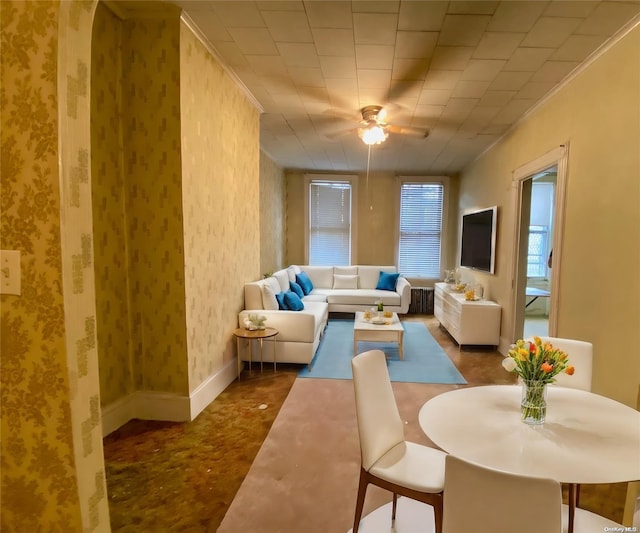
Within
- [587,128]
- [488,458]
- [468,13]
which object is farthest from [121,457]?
[587,128]

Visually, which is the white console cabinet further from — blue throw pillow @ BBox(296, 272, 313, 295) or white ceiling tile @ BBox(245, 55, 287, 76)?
white ceiling tile @ BBox(245, 55, 287, 76)

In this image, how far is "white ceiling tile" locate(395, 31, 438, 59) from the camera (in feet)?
8.04

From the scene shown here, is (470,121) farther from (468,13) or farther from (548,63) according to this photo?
(468,13)

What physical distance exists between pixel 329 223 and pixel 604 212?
519 cm

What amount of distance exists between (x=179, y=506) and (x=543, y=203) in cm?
742

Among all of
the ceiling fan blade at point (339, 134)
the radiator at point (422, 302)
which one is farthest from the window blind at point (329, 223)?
the ceiling fan blade at point (339, 134)

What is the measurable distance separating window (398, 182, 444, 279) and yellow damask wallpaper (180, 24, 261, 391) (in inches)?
162

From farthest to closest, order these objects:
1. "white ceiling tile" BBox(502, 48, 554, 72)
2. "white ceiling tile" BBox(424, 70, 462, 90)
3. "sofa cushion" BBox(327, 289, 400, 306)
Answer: "sofa cushion" BBox(327, 289, 400, 306) → "white ceiling tile" BBox(424, 70, 462, 90) → "white ceiling tile" BBox(502, 48, 554, 72)

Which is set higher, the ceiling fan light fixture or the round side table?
the ceiling fan light fixture

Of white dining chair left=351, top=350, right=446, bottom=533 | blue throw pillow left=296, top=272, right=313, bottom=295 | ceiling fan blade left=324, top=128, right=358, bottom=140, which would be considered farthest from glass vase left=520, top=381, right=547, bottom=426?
blue throw pillow left=296, top=272, right=313, bottom=295

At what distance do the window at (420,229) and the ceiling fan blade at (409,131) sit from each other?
2.59 metres

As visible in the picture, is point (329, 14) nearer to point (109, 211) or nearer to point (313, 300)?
point (109, 211)

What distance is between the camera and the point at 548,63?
2.79 metres

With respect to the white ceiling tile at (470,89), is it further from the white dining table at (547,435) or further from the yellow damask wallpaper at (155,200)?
the white dining table at (547,435)
